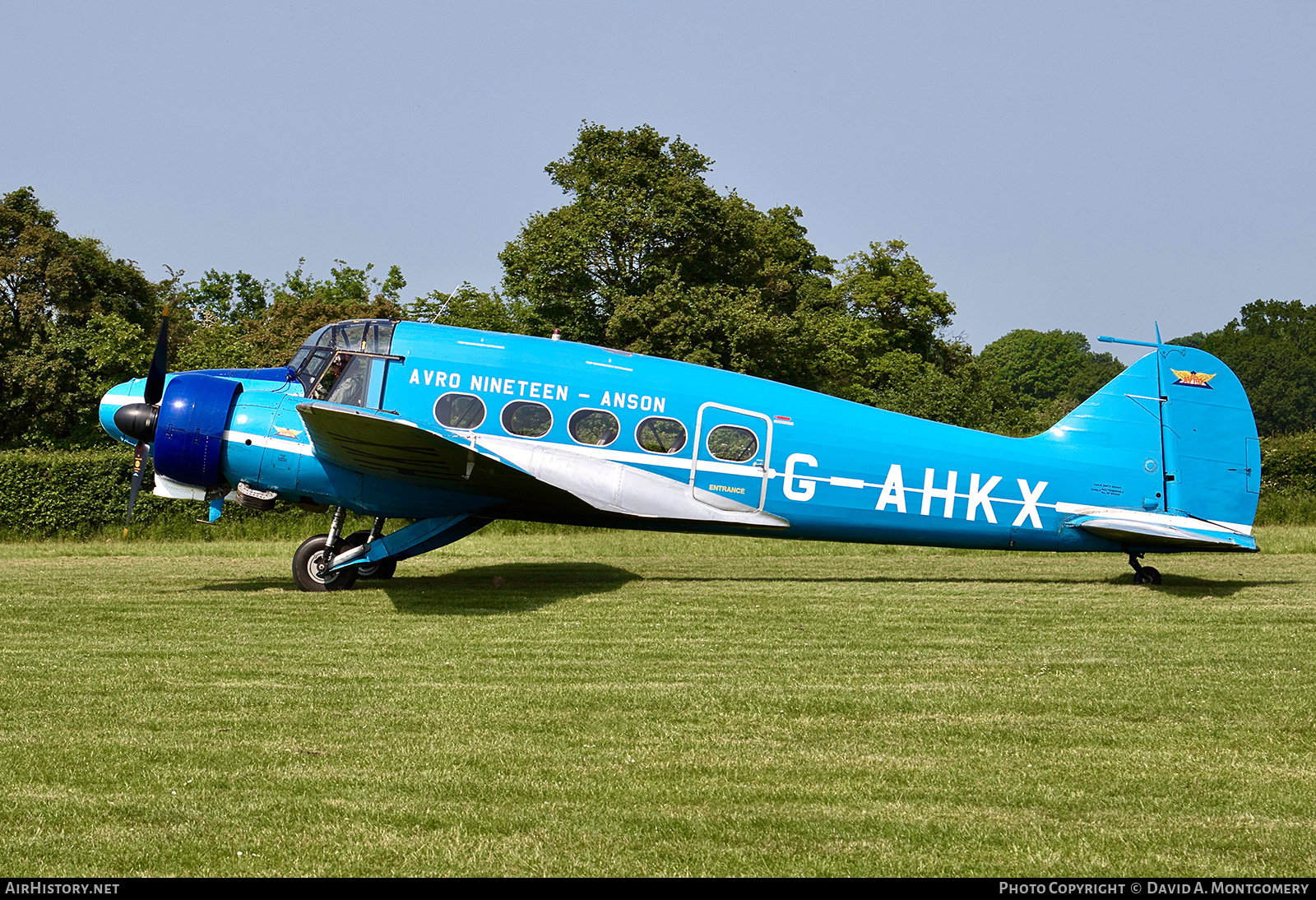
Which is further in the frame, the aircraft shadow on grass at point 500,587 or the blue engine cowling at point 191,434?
the blue engine cowling at point 191,434

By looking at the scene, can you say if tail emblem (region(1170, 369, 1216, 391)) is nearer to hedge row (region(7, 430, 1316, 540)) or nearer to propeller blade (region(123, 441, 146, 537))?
propeller blade (region(123, 441, 146, 537))

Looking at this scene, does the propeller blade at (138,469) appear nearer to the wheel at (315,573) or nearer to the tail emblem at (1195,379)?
the wheel at (315,573)

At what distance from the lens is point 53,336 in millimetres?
31109

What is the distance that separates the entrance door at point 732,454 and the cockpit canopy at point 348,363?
12.4 ft

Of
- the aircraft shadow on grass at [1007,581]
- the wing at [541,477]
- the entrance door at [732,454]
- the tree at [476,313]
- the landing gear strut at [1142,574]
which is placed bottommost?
the aircraft shadow on grass at [1007,581]

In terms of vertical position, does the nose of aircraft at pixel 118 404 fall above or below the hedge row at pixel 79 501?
above

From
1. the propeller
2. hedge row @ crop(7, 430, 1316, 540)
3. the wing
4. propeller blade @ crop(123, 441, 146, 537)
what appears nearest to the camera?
the wing

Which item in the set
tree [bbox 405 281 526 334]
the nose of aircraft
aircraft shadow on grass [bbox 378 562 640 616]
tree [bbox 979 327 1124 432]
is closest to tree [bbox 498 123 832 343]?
tree [bbox 405 281 526 334]

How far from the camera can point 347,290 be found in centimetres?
4853

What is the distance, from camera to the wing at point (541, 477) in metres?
11.4

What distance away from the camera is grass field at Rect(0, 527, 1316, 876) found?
4520mm

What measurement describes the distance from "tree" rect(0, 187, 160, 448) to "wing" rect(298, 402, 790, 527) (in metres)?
21.8

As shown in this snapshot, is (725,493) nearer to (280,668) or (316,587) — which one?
(316,587)

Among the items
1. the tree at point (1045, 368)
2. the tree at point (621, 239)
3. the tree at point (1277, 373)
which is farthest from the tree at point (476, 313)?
the tree at point (1045, 368)
